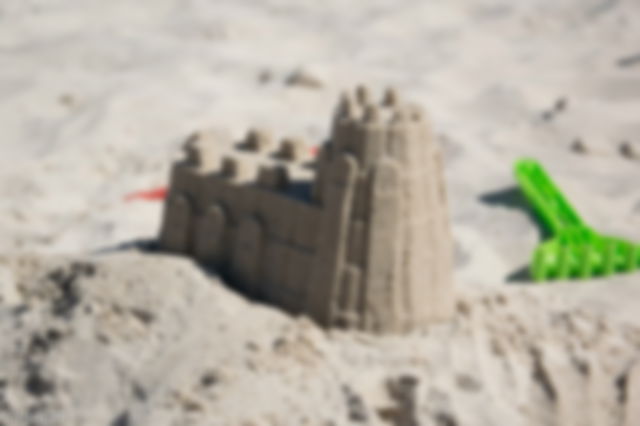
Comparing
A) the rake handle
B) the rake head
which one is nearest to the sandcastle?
the rake head

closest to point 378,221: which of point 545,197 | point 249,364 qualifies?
point 249,364

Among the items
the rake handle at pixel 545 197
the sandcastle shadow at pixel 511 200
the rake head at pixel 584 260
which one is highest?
the rake handle at pixel 545 197

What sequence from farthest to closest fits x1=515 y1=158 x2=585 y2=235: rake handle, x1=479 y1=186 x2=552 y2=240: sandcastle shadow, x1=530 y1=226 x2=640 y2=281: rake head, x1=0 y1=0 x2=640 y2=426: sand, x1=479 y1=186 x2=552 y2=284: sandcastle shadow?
x1=479 y1=186 x2=552 y2=240: sandcastle shadow → x1=479 y1=186 x2=552 y2=284: sandcastle shadow → x1=515 y1=158 x2=585 y2=235: rake handle → x1=530 y1=226 x2=640 y2=281: rake head → x1=0 y1=0 x2=640 y2=426: sand

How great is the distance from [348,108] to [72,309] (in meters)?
2.48

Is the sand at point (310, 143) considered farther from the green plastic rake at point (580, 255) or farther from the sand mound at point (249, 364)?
the green plastic rake at point (580, 255)

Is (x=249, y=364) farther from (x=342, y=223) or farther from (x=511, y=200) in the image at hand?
(x=511, y=200)

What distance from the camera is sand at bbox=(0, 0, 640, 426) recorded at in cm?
604

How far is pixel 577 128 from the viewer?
13781mm

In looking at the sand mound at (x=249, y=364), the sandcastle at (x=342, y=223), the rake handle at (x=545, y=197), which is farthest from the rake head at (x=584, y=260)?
the sandcastle at (x=342, y=223)

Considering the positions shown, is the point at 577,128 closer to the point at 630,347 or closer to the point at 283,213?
the point at 630,347

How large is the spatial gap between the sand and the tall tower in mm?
237

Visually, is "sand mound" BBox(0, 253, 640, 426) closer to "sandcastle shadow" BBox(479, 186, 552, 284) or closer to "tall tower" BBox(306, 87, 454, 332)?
"tall tower" BBox(306, 87, 454, 332)

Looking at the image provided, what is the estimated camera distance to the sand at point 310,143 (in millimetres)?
6035

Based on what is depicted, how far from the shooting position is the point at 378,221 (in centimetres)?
622
